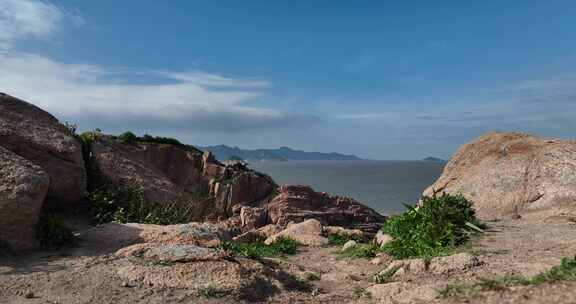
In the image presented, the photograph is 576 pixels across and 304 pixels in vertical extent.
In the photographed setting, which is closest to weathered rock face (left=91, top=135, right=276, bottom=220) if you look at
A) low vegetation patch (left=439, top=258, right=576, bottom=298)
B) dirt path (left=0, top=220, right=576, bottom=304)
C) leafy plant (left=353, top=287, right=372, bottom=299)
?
dirt path (left=0, top=220, right=576, bottom=304)

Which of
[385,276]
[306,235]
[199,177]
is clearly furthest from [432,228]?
[199,177]

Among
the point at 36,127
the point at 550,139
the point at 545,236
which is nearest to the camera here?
the point at 545,236

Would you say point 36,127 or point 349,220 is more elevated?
point 36,127

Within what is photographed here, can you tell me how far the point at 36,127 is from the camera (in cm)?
1305

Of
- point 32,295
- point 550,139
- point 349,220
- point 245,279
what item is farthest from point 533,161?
point 32,295

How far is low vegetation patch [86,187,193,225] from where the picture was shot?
12.5 metres

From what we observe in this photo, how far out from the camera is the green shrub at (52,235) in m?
8.80

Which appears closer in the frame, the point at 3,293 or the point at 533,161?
the point at 3,293

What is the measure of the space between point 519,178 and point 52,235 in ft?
37.5

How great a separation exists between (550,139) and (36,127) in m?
14.5

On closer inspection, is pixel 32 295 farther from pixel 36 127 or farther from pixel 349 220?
pixel 349 220

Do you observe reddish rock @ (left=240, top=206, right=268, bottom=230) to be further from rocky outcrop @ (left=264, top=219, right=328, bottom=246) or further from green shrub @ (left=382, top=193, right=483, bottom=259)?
green shrub @ (left=382, top=193, right=483, bottom=259)

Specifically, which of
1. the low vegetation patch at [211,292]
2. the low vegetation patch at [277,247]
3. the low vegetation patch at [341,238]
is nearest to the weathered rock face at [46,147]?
the low vegetation patch at [277,247]

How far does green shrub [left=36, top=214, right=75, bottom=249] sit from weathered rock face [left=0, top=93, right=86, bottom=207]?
3011 millimetres
